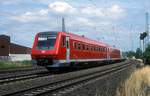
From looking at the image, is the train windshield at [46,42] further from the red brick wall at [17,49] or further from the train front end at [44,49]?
the red brick wall at [17,49]

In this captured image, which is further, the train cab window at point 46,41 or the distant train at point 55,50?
the train cab window at point 46,41

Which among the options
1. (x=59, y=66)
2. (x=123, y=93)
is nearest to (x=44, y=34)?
(x=59, y=66)

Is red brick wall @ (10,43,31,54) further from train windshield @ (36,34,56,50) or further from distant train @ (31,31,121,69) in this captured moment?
train windshield @ (36,34,56,50)

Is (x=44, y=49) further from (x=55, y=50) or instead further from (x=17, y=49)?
(x=17, y=49)

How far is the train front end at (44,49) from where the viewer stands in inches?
1141

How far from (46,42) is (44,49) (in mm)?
705

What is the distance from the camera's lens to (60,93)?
1658 centimetres

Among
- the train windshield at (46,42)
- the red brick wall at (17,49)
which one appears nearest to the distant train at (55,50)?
the train windshield at (46,42)

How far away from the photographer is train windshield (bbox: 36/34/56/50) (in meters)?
29.5

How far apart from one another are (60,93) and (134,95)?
12.9 ft

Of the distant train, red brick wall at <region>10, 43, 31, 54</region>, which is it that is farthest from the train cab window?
red brick wall at <region>10, 43, 31, 54</region>

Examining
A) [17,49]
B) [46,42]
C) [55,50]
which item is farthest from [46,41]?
[17,49]

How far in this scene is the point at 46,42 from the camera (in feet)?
98.3

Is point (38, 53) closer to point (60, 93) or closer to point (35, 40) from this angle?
point (35, 40)
